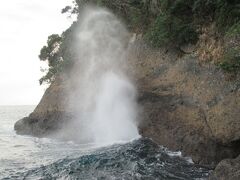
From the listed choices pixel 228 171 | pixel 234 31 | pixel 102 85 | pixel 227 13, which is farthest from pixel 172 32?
pixel 102 85

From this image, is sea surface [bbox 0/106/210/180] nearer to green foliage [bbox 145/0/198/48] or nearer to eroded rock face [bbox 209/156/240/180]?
eroded rock face [bbox 209/156/240/180]

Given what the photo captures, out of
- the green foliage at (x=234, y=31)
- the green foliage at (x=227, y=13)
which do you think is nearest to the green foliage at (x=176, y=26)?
the green foliage at (x=227, y=13)

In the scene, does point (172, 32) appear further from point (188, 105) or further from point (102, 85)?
point (102, 85)

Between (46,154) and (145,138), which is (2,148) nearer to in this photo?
(46,154)

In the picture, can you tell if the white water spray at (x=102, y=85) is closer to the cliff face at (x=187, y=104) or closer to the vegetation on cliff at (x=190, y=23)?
the cliff face at (x=187, y=104)

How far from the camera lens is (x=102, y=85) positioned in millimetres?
28172

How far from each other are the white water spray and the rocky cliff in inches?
54.7

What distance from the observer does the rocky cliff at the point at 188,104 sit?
650 inches

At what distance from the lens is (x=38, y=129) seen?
3466 cm

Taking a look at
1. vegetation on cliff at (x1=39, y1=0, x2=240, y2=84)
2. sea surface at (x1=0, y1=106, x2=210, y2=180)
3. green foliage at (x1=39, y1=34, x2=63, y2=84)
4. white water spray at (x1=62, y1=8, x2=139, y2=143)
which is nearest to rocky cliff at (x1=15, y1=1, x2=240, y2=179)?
vegetation on cliff at (x1=39, y1=0, x2=240, y2=84)

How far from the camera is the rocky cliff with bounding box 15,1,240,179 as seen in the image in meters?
16.5

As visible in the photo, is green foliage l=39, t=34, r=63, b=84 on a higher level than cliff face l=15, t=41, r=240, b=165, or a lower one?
higher

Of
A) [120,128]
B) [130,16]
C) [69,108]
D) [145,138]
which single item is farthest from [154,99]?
[69,108]

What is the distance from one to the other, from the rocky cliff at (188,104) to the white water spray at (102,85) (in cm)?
139
